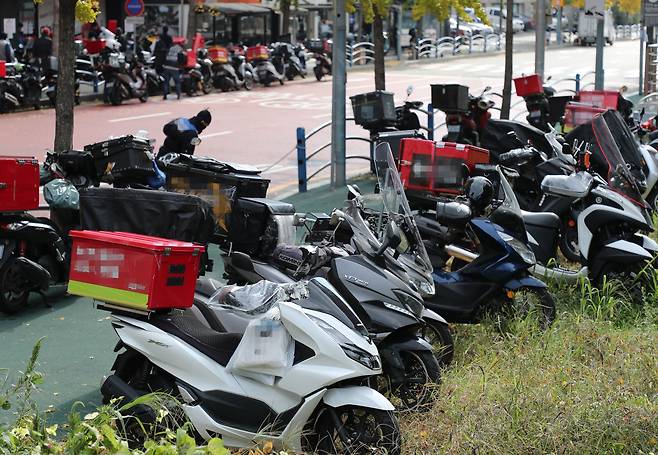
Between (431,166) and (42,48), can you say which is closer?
(431,166)

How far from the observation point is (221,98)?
2839 centimetres

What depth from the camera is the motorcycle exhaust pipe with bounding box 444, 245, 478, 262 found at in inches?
312

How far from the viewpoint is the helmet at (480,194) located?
315 inches

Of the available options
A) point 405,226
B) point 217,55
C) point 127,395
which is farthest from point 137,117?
point 127,395

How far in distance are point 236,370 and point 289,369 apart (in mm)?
308

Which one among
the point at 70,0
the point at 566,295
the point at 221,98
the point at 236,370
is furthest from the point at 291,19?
the point at 236,370

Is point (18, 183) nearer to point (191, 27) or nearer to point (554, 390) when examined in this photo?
point (554, 390)

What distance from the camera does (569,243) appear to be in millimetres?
10070

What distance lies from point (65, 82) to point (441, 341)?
5.76 metres

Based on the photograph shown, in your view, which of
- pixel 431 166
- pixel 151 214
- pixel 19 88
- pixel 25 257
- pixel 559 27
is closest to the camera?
pixel 151 214

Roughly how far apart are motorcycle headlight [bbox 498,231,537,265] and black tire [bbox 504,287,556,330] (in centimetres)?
20

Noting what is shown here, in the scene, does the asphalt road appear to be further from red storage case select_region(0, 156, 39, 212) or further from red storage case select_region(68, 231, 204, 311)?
red storage case select_region(68, 231, 204, 311)

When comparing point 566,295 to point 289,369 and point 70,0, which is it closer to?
point 289,369

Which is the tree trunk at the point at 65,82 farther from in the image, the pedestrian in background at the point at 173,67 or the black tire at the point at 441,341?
the pedestrian in background at the point at 173,67
